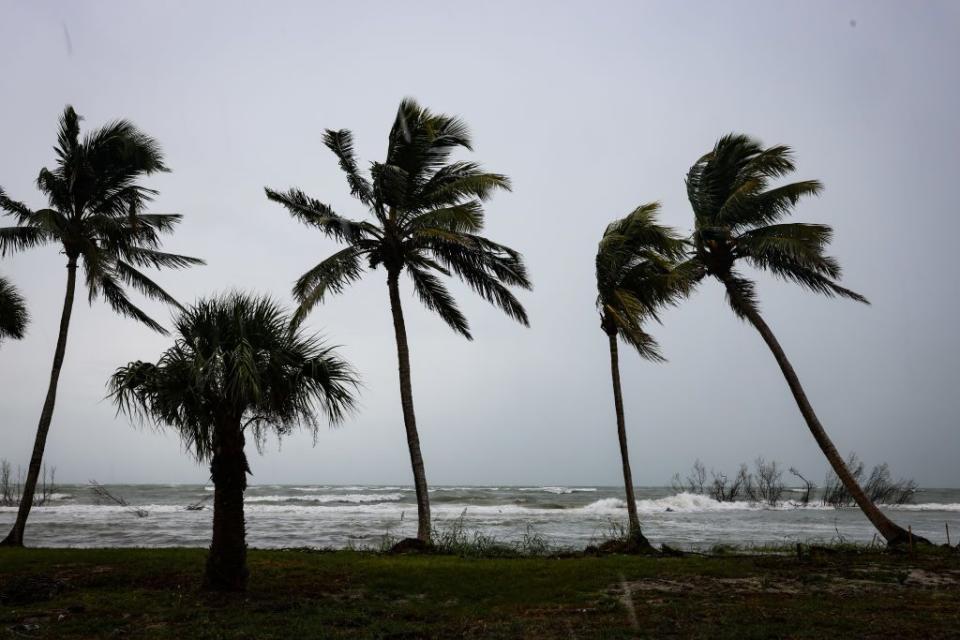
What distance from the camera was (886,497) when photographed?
136 feet

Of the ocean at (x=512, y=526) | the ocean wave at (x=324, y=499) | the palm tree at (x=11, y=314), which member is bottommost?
the ocean wave at (x=324, y=499)

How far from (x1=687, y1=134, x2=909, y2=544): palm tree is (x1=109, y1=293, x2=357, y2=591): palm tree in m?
11.3

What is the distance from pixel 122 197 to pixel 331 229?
19.1ft

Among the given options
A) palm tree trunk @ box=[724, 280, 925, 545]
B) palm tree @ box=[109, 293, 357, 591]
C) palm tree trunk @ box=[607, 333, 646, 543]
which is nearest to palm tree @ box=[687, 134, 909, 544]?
palm tree trunk @ box=[724, 280, 925, 545]

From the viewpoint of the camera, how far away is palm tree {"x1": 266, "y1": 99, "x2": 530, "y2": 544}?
15.1m

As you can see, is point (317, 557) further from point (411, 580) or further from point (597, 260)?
point (597, 260)

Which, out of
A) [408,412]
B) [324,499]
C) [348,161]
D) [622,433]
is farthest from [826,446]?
[324,499]

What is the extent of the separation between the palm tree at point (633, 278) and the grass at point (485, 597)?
5300mm

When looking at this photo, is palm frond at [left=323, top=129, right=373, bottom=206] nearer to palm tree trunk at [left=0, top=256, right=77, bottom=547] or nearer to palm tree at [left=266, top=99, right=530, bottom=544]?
palm tree at [left=266, top=99, right=530, bottom=544]

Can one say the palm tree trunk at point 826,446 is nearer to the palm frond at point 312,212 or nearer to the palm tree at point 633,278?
the palm tree at point 633,278

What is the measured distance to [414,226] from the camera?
15.5 m

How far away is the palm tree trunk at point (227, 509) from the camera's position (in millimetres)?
9180

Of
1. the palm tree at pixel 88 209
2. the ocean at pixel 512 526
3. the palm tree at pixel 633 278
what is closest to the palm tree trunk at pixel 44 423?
the palm tree at pixel 88 209

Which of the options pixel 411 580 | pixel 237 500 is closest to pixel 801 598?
pixel 411 580
